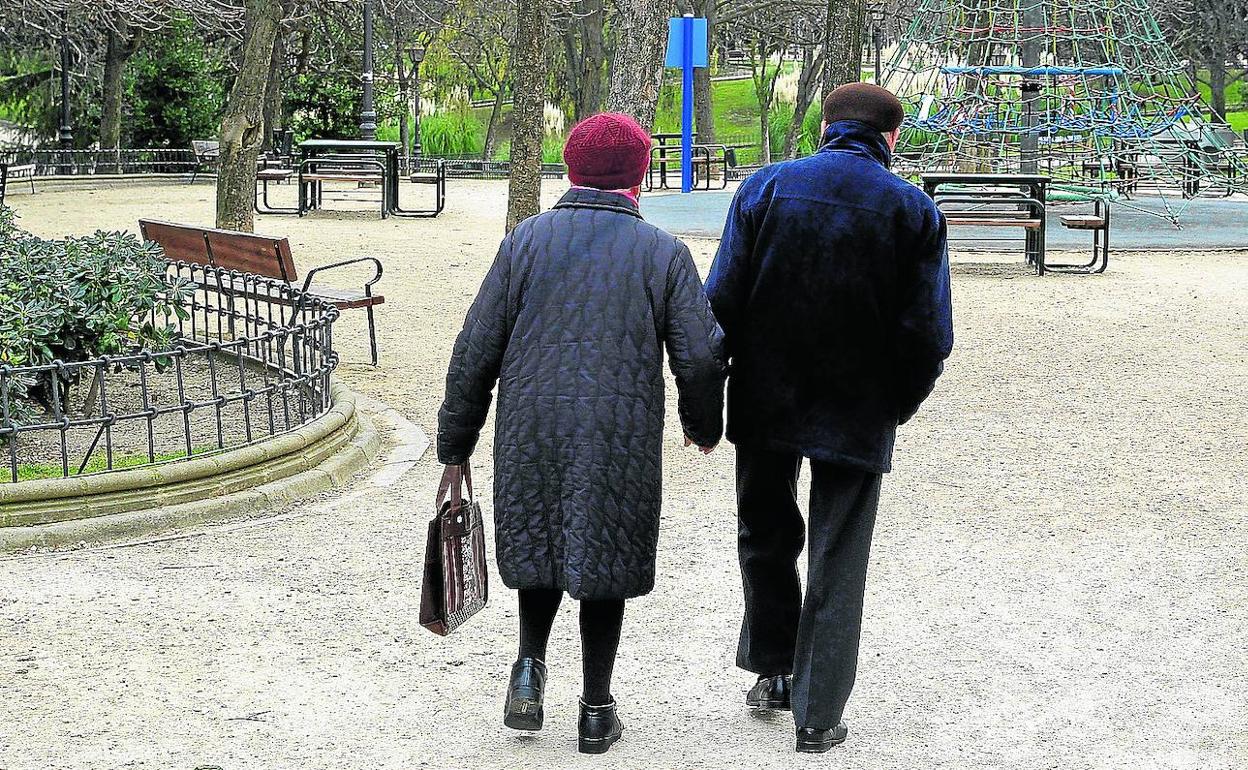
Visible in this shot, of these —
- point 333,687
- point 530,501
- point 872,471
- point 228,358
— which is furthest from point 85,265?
point 872,471

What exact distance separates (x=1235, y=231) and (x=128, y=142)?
22415 millimetres

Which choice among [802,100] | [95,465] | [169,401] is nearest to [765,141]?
[802,100]

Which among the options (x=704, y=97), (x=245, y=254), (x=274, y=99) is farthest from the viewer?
(x=704, y=97)

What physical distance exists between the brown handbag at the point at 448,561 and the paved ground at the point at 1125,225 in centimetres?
1253

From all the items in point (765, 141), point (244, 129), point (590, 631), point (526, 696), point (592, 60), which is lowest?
point (526, 696)

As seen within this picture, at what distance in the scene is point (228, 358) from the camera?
31.6ft

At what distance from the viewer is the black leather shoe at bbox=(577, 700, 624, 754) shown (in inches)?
163

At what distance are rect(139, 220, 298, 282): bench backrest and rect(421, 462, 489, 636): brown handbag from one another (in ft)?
15.8

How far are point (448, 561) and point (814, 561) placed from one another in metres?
0.94

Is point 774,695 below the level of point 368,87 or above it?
below

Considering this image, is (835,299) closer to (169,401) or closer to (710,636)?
(710,636)

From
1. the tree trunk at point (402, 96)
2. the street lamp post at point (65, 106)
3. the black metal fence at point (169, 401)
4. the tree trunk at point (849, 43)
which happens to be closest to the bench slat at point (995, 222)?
the tree trunk at point (849, 43)

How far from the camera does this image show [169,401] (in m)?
8.36

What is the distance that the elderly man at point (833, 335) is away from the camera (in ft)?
13.0
